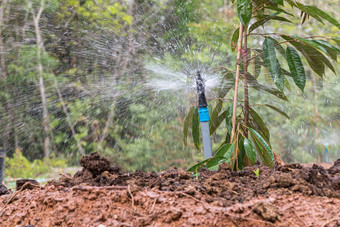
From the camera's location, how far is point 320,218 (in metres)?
1.01

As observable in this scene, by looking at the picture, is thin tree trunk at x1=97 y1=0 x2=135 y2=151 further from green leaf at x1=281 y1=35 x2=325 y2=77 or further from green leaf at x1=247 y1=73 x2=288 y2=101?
green leaf at x1=281 y1=35 x2=325 y2=77

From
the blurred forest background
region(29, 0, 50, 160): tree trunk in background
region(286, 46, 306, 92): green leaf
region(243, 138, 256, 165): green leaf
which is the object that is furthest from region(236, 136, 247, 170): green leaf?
region(29, 0, 50, 160): tree trunk in background

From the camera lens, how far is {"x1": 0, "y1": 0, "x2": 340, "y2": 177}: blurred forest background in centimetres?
470

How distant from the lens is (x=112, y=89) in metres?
4.80

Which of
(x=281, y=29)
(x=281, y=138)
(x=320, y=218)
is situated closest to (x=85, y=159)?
(x=320, y=218)

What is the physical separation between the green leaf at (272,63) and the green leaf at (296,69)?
0.07 metres

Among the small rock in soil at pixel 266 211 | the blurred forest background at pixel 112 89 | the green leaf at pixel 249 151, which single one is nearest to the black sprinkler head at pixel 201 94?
the green leaf at pixel 249 151

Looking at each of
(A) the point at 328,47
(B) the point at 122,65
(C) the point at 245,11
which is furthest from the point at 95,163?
(B) the point at 122,65

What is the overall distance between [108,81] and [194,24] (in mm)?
1624

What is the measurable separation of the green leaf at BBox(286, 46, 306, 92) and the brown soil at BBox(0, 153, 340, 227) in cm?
47

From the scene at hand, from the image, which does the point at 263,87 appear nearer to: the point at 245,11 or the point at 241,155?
the point at 241,155

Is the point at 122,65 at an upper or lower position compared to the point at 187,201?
upper

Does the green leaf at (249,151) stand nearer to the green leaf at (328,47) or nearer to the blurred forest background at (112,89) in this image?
the green leaf at (328,47)

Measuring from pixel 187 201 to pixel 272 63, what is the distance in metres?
0.88
